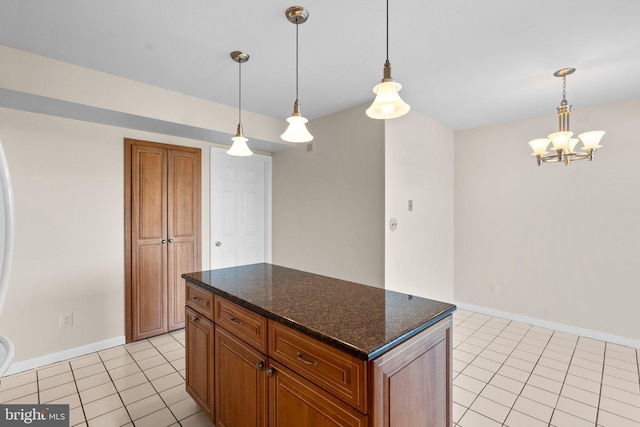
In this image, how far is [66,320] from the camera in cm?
270

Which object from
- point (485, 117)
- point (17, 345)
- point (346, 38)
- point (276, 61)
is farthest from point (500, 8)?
point (17, 345)

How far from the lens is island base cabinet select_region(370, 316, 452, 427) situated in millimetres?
1053

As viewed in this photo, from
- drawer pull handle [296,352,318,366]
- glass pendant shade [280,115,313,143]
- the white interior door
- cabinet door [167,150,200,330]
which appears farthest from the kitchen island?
the white interior door

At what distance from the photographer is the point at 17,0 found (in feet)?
5.29

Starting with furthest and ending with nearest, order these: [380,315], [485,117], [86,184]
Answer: [485,117] < [86,184] < [380,315]

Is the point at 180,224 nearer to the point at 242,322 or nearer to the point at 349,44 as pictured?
the point at 242,322

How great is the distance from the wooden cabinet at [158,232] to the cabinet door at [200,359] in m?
1.42

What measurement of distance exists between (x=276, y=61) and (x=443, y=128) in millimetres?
2561

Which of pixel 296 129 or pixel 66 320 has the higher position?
pixel 296 129

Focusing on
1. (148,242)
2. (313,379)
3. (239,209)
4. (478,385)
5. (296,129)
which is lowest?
(478,385)

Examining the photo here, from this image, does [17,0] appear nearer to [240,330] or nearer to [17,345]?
[240,330]

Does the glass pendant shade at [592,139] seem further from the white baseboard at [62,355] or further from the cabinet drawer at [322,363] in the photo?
the white baseboard at [62,355]

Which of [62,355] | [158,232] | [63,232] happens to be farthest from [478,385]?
[63,232]

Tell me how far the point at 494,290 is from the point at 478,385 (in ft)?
6.08
